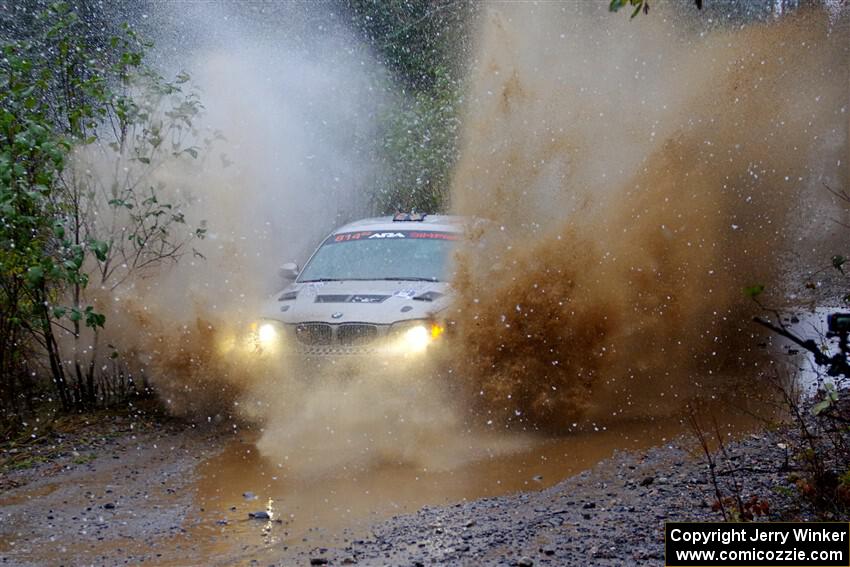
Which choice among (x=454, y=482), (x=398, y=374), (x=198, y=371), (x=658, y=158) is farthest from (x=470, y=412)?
(x=658, y=158)

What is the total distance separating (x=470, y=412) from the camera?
8.15 meters

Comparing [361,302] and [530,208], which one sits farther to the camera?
[530,208]

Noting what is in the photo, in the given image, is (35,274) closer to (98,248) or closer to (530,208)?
(98,248)

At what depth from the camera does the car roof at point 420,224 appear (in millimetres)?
9891

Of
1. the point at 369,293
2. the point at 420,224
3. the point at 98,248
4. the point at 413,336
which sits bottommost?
the point at 413,336

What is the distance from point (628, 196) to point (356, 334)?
12.0 feet

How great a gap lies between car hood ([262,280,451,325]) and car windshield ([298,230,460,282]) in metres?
0.25

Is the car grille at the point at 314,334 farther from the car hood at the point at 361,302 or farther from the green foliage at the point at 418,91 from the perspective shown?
the green foliage at the point at 418,91

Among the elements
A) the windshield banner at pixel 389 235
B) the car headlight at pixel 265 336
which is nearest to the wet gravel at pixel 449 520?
the car headlight at pixel 265 336

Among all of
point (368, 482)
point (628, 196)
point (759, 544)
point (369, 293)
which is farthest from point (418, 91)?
point (759, 544)

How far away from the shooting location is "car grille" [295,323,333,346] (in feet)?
27.2

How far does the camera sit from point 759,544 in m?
4.50

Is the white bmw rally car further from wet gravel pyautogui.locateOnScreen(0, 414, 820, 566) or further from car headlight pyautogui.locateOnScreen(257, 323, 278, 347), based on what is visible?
wet gravel pyautogui.locateOnScreen(0, 414, 820, 566)

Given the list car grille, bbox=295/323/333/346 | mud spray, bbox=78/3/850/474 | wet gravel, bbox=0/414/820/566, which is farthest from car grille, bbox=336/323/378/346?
wet gravel, bbox=0/414/820/566
